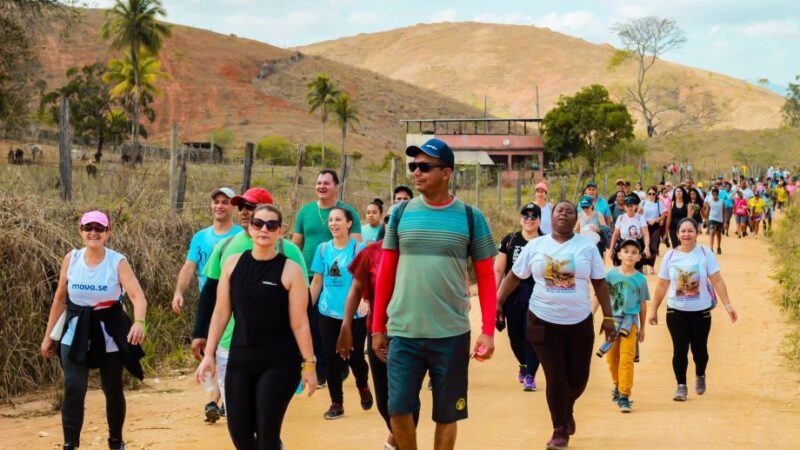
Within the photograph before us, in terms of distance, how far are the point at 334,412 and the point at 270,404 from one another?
3134mm

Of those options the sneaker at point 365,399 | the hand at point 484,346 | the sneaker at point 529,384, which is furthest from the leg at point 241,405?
the sneaker at point 529,384

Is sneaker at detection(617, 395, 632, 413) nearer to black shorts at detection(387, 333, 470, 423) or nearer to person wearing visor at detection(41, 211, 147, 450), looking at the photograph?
black shorts at detection(387, 333, 470, 423)

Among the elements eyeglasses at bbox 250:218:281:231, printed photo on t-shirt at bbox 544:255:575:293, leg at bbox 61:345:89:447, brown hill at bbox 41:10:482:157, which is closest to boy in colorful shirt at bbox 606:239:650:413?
printed photo on t-shirt at bbox 544:255:575:293

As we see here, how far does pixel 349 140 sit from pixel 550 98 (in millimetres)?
87957

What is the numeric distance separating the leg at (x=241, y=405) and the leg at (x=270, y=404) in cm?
5

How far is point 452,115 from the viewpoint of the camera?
364ft

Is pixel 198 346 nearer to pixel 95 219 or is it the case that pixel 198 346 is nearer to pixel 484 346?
pixel 95 219

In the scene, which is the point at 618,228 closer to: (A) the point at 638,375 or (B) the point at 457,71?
(A) the point at 638,375

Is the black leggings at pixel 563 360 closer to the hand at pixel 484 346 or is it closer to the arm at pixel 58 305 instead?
the hand at pixel 484 346

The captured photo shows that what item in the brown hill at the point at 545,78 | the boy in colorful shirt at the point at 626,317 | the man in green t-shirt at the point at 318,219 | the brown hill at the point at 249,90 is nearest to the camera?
the boy in colorful shirt at the point at 626,317

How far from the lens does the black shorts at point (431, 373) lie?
6.04 meters

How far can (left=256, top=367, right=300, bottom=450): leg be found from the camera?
5883mm

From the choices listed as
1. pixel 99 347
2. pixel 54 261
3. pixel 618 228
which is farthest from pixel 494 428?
pixel 618 228

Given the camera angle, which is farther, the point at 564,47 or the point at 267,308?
the point at 564,47
